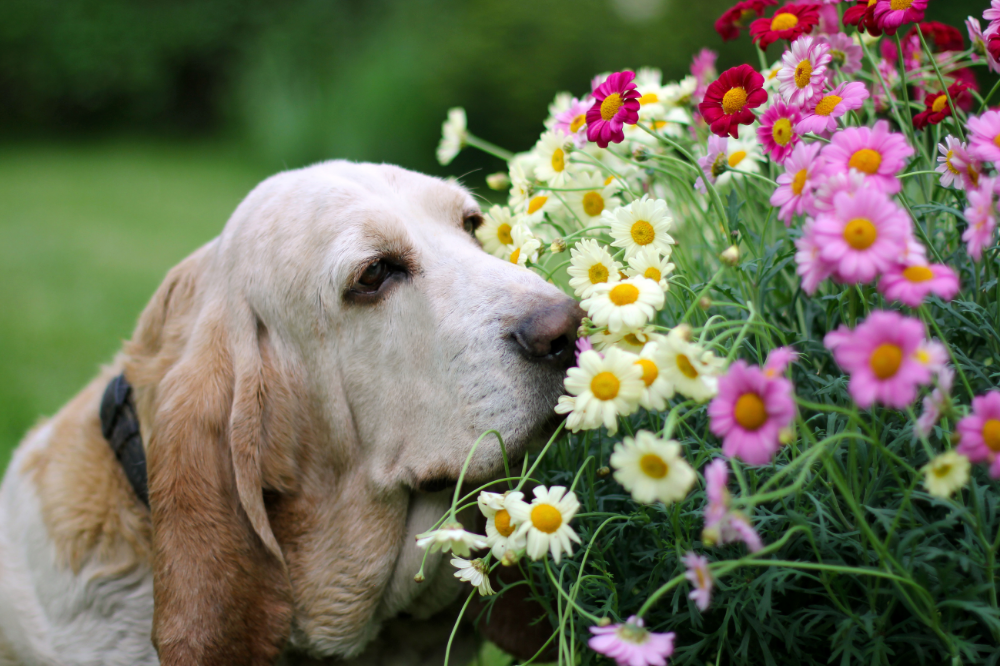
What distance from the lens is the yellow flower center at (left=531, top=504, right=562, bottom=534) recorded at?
4.18 ft

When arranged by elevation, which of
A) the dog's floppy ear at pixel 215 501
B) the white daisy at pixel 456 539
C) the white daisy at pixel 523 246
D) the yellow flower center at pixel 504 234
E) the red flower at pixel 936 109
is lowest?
the dog's floppy ear at pixel 215 501

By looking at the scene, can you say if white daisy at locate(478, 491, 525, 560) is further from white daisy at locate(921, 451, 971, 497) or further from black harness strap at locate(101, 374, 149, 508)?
black harness strap at locate(101, 374, 149, 508)

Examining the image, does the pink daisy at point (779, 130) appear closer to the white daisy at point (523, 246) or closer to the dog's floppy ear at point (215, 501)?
the white daisy at point (523, 246)

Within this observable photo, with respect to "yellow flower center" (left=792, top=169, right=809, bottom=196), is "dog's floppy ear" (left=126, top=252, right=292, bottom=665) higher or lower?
lower

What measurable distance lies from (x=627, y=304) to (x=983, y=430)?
0.54 meters

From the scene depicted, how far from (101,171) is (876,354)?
13137mm

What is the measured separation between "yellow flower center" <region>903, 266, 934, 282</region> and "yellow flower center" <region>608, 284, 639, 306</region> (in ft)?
1.40

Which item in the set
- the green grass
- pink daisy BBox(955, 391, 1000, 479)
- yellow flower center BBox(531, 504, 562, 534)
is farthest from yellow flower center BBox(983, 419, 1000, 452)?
the green grass

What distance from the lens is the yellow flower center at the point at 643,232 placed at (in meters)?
1.55

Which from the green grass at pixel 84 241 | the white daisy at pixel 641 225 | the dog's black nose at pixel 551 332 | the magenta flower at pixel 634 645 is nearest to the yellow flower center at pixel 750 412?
the magenta flower at pixel 634 645

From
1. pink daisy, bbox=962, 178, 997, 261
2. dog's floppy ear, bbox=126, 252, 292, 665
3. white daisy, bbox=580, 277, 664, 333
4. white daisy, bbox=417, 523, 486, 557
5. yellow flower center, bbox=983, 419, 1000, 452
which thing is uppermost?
pink daisy, bbox=962, 178, 997, 261

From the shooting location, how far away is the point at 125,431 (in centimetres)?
222

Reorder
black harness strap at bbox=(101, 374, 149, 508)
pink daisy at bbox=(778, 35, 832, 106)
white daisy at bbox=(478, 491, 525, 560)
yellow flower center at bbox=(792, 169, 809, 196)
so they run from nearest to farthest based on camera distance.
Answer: yellow flower center at bbox=(792, 169, 809, 196)
white daisy at bbox=(478, 491, 525, 560)
pink daisy at bbox=(778, 35, 832, 106)
black harness strap at bbox=(101, 374, 149, 508)

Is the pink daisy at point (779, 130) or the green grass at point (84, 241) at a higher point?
the pink daisy at point (779, 130)
